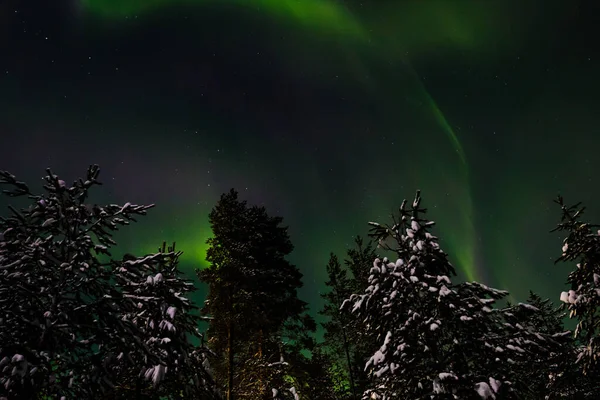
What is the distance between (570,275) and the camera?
10.4 metres

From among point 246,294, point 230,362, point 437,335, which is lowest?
point 437,335

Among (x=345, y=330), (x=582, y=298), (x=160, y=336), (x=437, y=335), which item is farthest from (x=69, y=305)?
(x=345, y=330)

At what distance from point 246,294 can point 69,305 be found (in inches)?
382

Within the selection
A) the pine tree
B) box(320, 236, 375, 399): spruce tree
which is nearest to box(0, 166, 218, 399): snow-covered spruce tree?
the pine tree

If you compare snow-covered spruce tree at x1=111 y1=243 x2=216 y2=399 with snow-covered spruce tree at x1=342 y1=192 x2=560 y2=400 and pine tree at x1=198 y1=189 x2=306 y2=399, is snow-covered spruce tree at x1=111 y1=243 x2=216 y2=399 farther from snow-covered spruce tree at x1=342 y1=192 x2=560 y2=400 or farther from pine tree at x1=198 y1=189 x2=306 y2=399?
pine tree at x1=198 y1=189 x2=306 y2=399

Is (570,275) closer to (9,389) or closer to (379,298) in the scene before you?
(379,298)

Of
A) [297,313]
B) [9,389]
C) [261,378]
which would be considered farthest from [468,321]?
[297,313]

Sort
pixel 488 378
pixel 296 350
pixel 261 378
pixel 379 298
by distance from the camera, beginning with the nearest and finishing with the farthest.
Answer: pixel 488 378, pixel 379 298, pixel 261 378, pixel 296 350

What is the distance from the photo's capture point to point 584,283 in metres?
10.1

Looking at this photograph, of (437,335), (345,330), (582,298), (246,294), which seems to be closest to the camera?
(437,335)

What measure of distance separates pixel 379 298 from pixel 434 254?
1435mm

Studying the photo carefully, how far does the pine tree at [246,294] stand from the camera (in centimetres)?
1358

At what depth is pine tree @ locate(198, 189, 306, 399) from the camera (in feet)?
44.5

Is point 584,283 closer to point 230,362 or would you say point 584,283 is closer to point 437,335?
point 437,335
